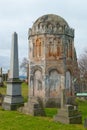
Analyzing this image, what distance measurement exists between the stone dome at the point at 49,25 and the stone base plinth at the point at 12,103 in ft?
22.2

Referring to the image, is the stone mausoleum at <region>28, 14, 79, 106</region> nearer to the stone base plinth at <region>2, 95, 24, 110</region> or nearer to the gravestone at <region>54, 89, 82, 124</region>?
the stone base plinth at <region>2, 95, 24, 110</region>

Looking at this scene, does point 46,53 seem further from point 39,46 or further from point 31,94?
point 31,94

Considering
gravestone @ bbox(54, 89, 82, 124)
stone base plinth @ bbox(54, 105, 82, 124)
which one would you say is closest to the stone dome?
gravestone @ bbox(54, 89, 82, 124)

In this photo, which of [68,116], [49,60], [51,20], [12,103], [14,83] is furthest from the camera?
[51,20]

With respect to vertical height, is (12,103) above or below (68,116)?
above

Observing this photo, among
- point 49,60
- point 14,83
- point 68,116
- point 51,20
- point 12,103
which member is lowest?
point 68,116

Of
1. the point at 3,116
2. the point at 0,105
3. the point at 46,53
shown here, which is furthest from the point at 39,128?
the point at 46,53

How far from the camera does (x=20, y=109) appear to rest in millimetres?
16875

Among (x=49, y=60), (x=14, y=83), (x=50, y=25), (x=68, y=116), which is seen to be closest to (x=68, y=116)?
(x=68, y=116)

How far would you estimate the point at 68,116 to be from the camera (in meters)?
13.1

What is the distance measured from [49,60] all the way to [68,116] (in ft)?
31.4

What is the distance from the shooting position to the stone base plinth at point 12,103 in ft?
58.4

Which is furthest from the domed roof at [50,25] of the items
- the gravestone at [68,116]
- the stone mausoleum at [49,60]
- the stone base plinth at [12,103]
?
the gravestone at [68,116]

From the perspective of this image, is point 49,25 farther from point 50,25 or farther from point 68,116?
point 68,116
